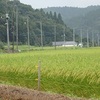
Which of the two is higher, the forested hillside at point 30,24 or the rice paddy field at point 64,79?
the forested hillside at point 30,24

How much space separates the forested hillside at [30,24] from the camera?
81.2m

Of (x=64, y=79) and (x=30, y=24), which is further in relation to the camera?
(x=30, y=24)

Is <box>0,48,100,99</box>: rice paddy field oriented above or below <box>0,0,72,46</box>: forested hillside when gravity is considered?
below

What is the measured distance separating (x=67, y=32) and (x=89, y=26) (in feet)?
170

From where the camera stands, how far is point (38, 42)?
99.9 metres

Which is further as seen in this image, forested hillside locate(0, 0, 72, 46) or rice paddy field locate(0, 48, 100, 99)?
forested hillside locate(0, 0, 72, 46)

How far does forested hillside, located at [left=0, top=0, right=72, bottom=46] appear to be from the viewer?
267ft

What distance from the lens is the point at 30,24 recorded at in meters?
94.5

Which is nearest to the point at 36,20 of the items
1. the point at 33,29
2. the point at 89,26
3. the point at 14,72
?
the point at 33,29

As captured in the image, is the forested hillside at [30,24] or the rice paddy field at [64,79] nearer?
the rice paddy field at [64,79]

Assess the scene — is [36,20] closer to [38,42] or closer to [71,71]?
[38,42]

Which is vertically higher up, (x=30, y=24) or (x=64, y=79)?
(x=30, y=24)

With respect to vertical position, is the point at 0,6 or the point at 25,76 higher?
the point at 0,6

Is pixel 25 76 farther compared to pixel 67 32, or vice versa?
pixel 67 32
